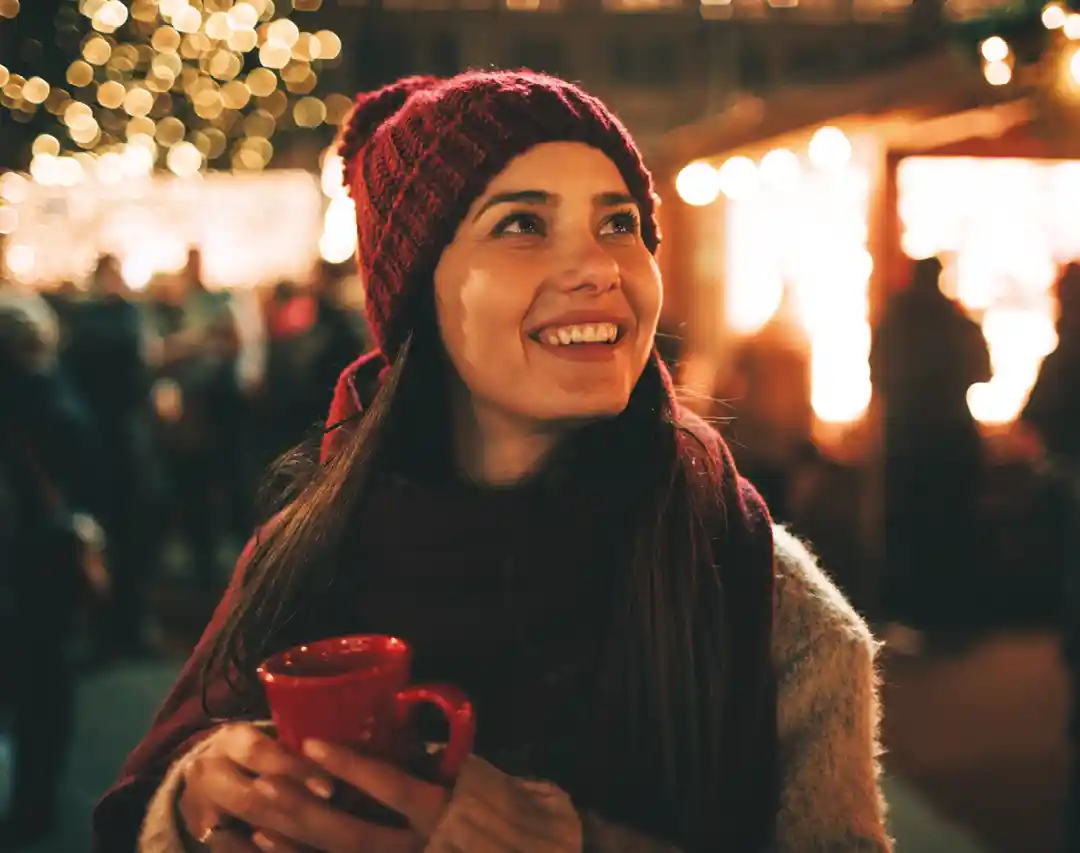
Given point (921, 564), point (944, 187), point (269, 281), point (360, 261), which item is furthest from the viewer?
point (269, 281)

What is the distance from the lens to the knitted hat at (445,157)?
1302 mm

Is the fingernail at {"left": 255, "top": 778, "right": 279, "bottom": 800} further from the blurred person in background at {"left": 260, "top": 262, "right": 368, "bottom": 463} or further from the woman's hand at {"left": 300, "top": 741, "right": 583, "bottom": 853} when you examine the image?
the blurred person in background at {"left": 260, "top": 262, "right": 368, "bottom": 463}

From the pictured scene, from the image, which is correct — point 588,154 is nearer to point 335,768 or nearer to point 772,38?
point 335,768

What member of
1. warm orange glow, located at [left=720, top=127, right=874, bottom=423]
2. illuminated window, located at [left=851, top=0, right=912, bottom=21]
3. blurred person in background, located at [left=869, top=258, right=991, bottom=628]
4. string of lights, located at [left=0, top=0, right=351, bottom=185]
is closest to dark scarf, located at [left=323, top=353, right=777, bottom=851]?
blurred person in background, located at [left=869, top=258, right=991, bottom=628]

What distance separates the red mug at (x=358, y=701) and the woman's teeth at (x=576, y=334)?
42cm

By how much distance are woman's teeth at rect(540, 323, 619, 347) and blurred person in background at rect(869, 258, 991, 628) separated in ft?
14.6

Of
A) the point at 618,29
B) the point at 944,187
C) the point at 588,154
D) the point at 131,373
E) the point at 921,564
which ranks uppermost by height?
the point at 618,29

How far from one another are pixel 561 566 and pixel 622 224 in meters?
0.46

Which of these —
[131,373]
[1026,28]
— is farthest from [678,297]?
[1026,28]

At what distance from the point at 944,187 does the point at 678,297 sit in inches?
169

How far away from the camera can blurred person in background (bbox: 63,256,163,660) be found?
5.69 metres

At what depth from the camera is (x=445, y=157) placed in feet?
4.32

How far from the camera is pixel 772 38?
3102cm

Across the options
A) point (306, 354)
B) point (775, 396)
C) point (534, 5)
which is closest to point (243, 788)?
point (306, 354)
